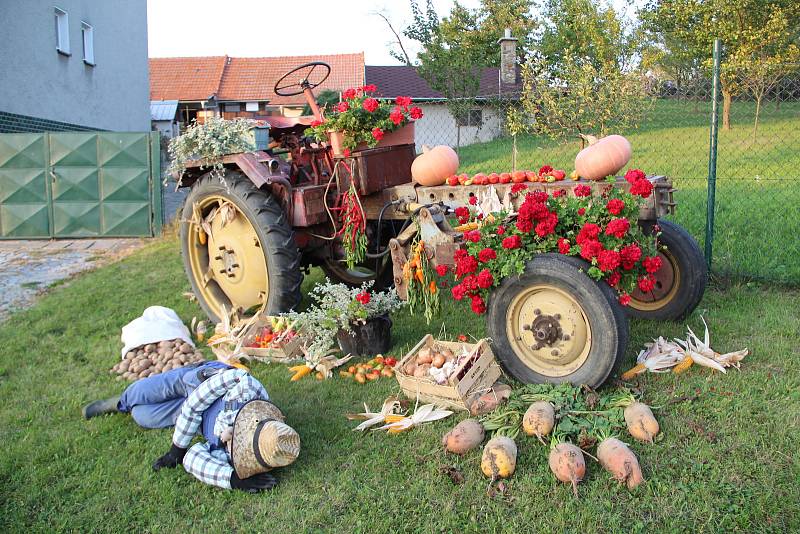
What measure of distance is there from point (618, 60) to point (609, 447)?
23.7 m

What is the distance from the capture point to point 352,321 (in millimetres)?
4801

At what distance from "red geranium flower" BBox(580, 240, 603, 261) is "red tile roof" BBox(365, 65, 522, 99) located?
94.0 ft

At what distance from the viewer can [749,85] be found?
625cm

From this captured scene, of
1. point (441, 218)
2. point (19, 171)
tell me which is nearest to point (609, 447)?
point (441, 218)

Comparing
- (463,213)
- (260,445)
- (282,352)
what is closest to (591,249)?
(463,213)

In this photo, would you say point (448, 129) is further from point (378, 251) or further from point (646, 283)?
point (646, 283)

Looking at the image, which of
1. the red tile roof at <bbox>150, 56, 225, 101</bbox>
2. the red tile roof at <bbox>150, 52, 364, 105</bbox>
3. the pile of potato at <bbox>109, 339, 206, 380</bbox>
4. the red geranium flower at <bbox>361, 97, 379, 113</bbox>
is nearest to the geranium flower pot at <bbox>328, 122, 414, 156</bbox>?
the red geranium flower at <bbox>361, 97, 379, 113</bbox>

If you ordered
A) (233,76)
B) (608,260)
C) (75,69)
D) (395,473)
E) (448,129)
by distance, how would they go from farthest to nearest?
(233,76) → (448,129) → (75,69) → (608,260) → (395,473)

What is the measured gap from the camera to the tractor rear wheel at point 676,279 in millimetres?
4895

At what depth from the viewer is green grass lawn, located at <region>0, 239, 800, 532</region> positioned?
287cm

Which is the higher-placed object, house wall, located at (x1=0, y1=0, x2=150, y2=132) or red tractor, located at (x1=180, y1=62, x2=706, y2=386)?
house wall, located at (x1=0, y1=0, x2=150, y2=132)

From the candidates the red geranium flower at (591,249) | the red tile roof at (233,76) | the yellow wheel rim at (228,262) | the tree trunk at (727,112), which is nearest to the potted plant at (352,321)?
the yellow wheel rim at (228,262)

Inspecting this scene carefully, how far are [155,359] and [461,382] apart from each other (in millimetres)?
2443

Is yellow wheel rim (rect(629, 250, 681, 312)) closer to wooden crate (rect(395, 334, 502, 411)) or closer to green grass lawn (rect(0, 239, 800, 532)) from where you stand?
green grass lawn (rect(0, 239, 800, 532))
